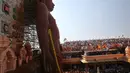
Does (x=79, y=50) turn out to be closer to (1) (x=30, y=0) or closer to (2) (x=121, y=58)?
(2) (x=121, y=58)

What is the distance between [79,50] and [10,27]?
14027 mm

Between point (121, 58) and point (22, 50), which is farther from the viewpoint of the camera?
point (121, 58)

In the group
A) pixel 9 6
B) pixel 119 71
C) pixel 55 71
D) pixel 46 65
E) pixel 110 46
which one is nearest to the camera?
pixel 9 6

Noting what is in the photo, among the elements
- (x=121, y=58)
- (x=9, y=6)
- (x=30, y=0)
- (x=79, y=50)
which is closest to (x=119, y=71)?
(x=121, y=58)

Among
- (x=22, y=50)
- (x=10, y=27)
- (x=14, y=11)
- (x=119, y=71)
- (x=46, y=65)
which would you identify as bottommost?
(x=119, y=71)

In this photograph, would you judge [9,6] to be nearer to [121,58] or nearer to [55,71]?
[55,71]

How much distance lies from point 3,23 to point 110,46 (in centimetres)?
1567

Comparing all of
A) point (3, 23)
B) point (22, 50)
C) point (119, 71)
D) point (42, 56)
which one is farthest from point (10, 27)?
point (119, 71)

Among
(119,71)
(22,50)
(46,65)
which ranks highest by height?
(22,50)

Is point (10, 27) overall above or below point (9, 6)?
below

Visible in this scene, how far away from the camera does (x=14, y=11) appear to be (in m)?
15.3

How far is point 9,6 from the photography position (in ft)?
47.0

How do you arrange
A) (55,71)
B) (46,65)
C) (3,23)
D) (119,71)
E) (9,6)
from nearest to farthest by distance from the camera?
(3,23)
(9,6)
(46,65)
(55,71)
(119,71)

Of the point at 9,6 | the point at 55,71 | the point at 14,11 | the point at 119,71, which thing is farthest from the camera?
the point at 119,71
